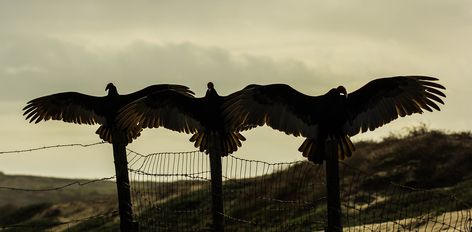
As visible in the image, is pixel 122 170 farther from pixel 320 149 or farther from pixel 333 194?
pixel 333 194

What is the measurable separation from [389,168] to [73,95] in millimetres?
14781

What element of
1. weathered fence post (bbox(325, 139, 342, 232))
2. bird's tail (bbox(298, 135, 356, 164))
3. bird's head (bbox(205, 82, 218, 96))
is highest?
bird's head (bbox(205, 82, 218, 96))

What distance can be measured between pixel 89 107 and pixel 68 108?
582mm

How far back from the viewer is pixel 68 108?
13.8m

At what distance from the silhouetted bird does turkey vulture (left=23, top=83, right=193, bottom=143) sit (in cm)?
35

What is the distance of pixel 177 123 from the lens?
12172 mm

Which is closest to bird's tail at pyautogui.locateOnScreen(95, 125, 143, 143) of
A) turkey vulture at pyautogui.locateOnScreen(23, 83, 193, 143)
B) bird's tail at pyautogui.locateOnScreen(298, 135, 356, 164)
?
turkey vulture at pyautogui.locateOnScreen(23, 83, 193, 143)

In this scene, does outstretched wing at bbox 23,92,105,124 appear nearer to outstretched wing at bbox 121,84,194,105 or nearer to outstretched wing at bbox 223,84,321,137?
outstretched wing at bbox 121,84,194,105

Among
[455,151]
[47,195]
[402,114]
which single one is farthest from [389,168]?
[47,195]

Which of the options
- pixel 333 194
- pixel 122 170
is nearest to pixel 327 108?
pixel 333 194

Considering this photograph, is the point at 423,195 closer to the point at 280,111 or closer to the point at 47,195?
the point at 280,111

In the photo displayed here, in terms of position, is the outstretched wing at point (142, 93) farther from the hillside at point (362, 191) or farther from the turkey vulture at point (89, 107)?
the hillside at point (362, 191)

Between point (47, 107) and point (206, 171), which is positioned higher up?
point (47, 107)

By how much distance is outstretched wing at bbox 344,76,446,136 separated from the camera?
11500mm
